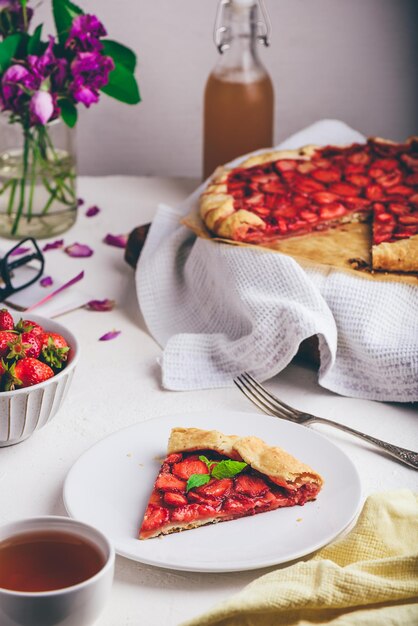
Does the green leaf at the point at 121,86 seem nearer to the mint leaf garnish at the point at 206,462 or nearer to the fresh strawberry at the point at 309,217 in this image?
the fresh strawberry at the point at 309,217

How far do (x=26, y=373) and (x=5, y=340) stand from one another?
61 millimetres

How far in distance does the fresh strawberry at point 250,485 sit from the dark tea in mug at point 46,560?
27cm

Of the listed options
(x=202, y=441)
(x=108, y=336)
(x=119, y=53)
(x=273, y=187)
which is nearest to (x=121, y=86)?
(x=119, y=53)

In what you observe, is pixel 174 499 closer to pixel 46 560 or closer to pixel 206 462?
pixel 206 462

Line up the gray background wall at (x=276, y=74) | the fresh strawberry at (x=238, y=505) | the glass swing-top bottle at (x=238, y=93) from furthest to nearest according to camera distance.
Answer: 1. the gray background wall at (x=276, y=74)
2. the glass swing-top bottle at (x=238, y=93)
3. the fresh strawberry at (x=238, y=505)

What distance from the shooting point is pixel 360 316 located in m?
1.53

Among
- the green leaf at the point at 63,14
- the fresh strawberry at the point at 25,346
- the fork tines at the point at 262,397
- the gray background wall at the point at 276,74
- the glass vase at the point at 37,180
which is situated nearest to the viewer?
the fresh strawberry at the point at 25,346

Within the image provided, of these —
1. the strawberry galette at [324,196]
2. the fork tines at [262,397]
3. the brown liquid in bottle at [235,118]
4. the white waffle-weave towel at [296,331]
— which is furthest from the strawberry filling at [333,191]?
the fork tines at [262,397]

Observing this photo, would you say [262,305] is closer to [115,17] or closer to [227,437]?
[227,437]

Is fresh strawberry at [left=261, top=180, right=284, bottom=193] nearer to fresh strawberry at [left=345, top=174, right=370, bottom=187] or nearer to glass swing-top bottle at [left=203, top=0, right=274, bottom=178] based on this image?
fresh strawberry at [left=345, top=174, right=370, bottom=187]

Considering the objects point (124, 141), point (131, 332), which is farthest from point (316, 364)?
point (124, 141)

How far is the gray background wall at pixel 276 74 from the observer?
247 centimetres

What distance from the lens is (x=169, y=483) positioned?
47.0 inches

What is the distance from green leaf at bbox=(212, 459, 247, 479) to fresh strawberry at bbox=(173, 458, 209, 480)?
2cm
